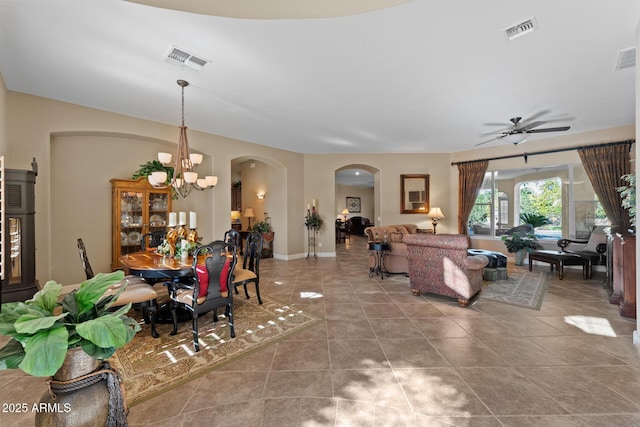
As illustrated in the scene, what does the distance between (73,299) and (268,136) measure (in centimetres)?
513

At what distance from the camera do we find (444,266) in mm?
Answer: 3715

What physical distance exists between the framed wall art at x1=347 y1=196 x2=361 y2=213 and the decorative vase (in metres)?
13.4

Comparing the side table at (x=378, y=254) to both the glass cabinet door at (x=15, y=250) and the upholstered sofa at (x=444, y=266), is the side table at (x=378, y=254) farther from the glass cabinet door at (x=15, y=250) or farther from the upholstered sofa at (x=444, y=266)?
the glass cabinet door at (x=15, y=250)

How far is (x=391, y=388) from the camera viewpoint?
1.94 m

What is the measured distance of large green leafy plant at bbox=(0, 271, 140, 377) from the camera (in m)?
0.76

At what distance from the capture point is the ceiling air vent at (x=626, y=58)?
2650 millimetres

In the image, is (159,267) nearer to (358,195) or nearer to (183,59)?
(183,59)

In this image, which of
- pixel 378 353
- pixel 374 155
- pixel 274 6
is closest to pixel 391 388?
pixel 378 353

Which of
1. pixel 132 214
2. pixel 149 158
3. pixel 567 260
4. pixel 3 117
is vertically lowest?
pixel 567 260

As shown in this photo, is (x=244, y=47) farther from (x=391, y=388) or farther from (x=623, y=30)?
(x=623, y=30)

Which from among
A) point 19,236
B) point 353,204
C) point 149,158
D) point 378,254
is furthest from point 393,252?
point 353,204

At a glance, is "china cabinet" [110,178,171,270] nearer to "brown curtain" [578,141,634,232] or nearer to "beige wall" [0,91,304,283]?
"beige wall" [0,91,304,283]

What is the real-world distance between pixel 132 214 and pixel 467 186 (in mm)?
7762

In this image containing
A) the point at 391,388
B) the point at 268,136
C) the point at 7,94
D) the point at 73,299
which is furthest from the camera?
the point at 268,136
